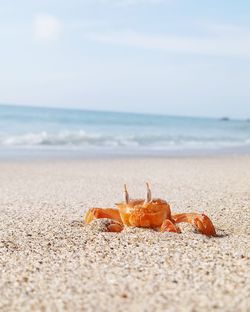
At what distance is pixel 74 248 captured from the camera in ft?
14.4

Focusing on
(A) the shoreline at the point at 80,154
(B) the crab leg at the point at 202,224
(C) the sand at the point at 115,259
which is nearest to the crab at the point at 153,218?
(B) the crab leg at the point at 202,224

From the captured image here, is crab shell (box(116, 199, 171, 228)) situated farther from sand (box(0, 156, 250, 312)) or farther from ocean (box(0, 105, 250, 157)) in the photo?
ocean (box(0, 105, 250, 157))

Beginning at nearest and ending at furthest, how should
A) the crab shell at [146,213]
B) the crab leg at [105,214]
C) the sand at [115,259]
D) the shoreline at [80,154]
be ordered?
the sand at [115,259], the crab shell at [146,213], the crab leg at [105,214], the shoreline at [80,154]

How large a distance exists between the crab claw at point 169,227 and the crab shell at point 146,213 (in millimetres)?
94

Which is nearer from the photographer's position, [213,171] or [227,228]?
[227,228]

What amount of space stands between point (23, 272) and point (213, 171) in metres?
8.31

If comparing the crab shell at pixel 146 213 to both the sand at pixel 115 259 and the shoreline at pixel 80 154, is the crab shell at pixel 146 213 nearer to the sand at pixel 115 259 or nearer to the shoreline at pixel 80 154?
the sand at pixel 115 259

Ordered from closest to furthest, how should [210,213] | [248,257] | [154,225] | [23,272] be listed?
[23,272] → [248,257] → [154,225] → [210,213]

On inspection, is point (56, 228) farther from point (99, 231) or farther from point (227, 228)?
Answer: point (227, 228)

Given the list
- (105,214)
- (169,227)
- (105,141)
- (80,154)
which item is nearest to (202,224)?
(169,227)

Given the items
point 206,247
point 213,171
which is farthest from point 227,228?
point 213,171

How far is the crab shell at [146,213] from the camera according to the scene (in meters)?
4.98

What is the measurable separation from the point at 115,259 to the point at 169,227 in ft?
3.25

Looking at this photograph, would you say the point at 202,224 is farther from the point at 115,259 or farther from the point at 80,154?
the point at 80,154
